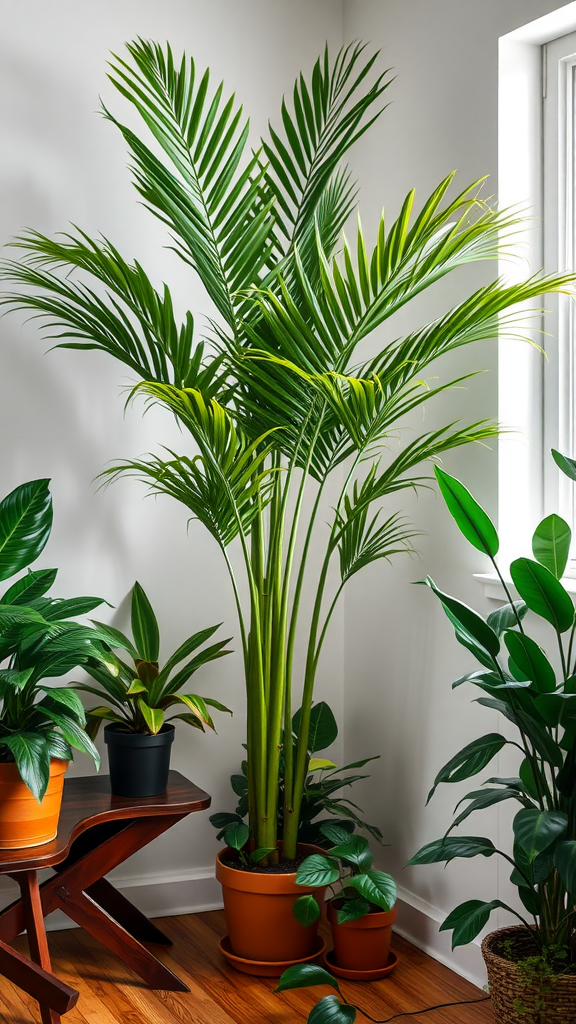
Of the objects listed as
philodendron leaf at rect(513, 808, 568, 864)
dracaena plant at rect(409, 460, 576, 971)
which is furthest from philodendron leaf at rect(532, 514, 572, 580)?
philodendron leaf at rect(513, 808, 568, 864)

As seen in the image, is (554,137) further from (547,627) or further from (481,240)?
(547,627)

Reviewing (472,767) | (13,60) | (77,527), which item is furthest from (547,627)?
(13,60)

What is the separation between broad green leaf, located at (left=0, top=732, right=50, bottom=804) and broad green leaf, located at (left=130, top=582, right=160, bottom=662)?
2.11 ft

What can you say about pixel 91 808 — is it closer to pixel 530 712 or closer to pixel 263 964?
pixel 263 964

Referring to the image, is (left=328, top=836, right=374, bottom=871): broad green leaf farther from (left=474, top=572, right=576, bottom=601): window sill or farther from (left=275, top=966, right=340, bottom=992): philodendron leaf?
(left=474, top=572, right=576, bottom=601): window sill

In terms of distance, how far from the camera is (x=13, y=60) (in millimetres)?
2607

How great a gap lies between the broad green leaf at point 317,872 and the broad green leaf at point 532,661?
0.76 metres

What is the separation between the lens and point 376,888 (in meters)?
2.17

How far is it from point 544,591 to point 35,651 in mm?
1033

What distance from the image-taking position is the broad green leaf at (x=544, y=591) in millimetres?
1692

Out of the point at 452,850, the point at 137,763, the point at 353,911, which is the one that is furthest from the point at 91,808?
the point at 452,850

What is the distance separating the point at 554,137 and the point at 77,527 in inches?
61.4

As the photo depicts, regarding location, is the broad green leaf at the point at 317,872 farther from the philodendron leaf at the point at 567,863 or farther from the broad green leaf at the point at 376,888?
the philodendron leaf at the point at 567,863

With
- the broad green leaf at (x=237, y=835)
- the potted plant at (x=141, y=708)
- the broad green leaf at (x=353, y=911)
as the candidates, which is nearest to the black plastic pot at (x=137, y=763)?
the potted plant at (x=141, y=708)
